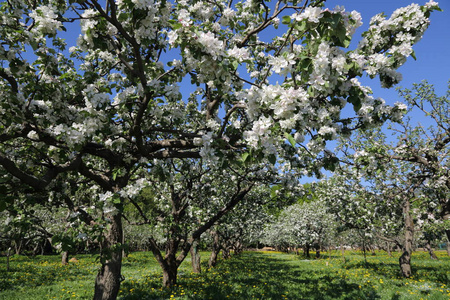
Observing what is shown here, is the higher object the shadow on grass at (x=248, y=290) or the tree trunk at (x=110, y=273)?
the tree trunk at (x=110, y=273)

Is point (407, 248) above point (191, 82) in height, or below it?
below

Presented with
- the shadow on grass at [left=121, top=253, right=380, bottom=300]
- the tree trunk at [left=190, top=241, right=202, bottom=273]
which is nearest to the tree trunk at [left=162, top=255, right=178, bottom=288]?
the shadow on grass at [left=121, top=253, right=380, bottom=300]

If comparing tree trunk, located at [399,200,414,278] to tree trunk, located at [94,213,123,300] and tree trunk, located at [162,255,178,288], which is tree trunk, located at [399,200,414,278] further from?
tree trunk, located at [94,213,123,300]

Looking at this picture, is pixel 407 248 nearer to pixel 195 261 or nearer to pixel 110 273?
pixel 195 261

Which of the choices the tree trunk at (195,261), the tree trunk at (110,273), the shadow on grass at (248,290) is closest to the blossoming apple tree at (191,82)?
the tree trunk at (110,273)

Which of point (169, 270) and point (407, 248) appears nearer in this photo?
point (169, 270)

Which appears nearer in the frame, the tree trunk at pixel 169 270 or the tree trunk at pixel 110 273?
the tree trunk at pixel 110 273

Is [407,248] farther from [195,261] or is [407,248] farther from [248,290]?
[195,261]

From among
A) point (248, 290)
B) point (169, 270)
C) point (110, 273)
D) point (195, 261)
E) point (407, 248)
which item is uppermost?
point (110, 273)

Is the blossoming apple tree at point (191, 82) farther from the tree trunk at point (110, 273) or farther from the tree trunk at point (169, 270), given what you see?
the tree trunk at point (169, 270)

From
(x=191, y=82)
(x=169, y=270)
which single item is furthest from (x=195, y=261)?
(x=191, y=82)

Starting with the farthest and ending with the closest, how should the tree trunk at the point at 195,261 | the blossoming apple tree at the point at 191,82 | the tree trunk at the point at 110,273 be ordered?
the tree trunk at the point at 195,261 → the tree trunk at the point at 110,273 → the blossoming apple tree at the point at 191,82

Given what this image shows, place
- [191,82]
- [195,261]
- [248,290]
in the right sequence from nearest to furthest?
[191,82] < [248,290] < [195,261]

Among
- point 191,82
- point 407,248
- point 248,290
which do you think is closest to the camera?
point 191,82
